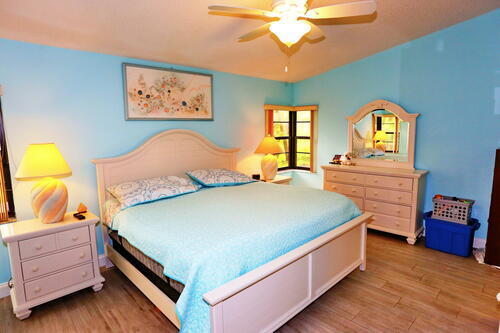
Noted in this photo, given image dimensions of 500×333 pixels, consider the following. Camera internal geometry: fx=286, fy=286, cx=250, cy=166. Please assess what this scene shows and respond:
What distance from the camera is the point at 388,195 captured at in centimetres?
360

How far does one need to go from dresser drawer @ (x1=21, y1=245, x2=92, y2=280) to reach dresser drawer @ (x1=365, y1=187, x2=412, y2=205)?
10.7 ft

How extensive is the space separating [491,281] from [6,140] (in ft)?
14.7

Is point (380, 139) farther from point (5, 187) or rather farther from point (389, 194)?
point (5, 187)

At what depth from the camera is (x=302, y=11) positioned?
6.05 ft

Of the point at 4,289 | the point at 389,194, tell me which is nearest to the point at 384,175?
the point at 389,194

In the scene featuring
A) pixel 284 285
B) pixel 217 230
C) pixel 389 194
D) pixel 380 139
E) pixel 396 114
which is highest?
pixel 396 114

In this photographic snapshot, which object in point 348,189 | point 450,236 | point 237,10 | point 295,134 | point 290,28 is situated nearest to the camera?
point 237,10

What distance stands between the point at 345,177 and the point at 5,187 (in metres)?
3.77

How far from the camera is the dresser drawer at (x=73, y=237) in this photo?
2.33 meters

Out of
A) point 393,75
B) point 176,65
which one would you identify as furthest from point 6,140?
point 393,75

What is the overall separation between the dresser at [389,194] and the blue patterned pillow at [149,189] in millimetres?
2173

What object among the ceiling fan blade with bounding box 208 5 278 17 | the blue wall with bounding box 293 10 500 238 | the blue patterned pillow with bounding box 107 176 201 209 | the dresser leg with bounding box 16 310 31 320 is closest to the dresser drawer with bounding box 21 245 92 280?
the dresser leg with bounding box 16 310 31 320

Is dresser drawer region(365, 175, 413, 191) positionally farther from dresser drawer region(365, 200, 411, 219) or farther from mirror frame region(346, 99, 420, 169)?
mirror frame region(346, 99, 420, 169)

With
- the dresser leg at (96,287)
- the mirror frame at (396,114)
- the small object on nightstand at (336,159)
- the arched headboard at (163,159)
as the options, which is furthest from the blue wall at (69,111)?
the mirror frame at (396,114)
